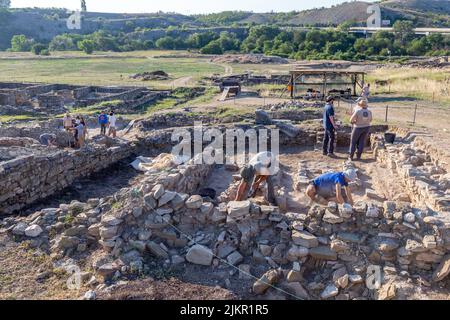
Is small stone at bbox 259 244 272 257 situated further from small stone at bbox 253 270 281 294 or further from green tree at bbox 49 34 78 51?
green tree at bbox 49 34 78 51

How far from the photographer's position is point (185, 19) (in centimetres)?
15338

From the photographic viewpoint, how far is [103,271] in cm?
659

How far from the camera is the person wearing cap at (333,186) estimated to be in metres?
8.30

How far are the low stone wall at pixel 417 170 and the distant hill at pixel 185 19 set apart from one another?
98958mm

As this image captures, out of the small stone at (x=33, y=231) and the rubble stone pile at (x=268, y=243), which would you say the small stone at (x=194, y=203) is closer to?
the rubble stone pile at (x=268, y=243)

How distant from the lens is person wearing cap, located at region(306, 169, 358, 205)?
327 inches

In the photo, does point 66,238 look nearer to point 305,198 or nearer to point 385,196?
point 305,198

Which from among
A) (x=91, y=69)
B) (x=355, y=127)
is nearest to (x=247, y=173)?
(x=355, y=127)

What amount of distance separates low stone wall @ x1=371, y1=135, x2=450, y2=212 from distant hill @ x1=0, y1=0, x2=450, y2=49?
98958 millimetres

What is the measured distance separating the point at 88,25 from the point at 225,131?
122 meters

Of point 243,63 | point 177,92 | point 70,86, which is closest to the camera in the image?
Result: point 177,92

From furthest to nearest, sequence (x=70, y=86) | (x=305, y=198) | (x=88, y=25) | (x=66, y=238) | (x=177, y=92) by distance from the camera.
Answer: (x=88, y=25) → (x=70, y=86) → (x=177, y=92) → (x=305, y=198) → (x=66, y=238)
